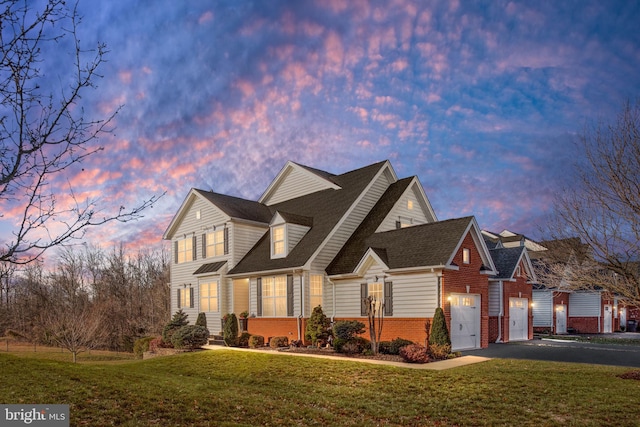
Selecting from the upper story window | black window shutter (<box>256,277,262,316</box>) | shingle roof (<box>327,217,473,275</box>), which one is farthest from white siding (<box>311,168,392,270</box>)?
black window shutter (<box>256,277,262,316</box>)

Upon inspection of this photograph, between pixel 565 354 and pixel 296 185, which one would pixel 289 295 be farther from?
pixel 565 354

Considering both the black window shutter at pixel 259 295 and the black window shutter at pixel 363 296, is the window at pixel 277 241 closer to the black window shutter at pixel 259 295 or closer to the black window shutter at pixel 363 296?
the black window shutter at pixel 259 295

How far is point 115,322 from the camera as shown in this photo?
46875mm

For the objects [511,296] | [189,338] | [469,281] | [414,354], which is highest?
[469,281]

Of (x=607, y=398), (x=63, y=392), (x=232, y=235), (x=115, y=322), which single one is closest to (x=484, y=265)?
(x=607, y=398)

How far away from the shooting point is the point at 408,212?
2831cm

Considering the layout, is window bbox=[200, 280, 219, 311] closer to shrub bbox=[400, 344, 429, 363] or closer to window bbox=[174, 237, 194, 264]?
window bbox=[174, 237, 194, 264]

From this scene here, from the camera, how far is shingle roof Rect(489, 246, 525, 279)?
2672 centimetres

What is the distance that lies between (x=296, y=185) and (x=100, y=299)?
1126 inches

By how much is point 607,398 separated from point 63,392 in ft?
42.1

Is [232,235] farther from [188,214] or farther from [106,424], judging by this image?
[106,424]

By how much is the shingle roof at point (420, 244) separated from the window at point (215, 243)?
29.8 feet

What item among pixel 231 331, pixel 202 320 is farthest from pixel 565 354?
pixel 202 320

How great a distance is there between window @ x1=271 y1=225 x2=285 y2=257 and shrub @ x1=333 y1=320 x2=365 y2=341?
22.2 ft
